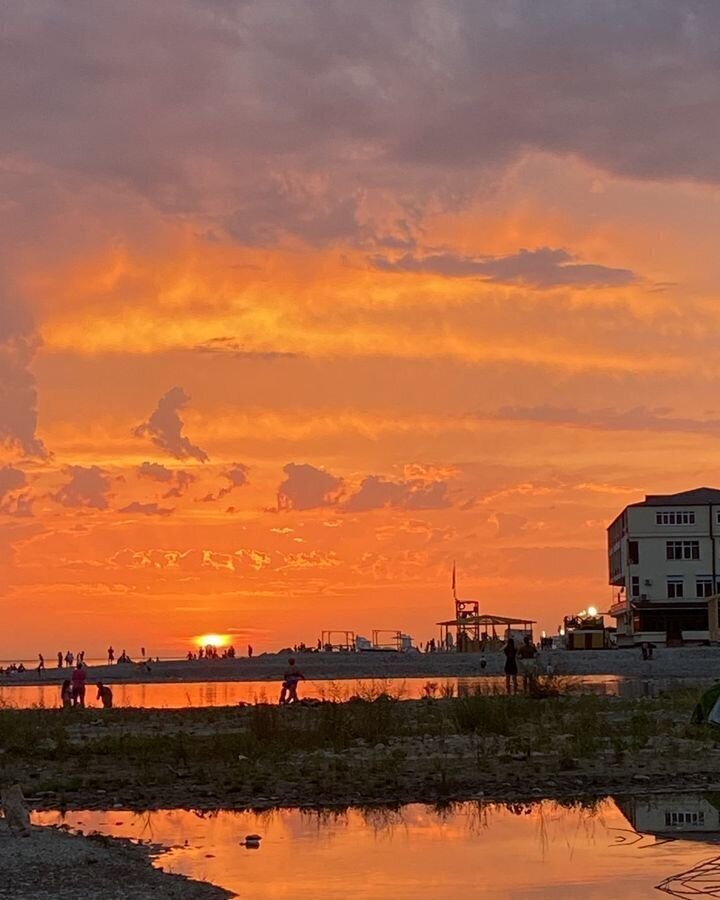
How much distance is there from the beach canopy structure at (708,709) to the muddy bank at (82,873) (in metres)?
16.5

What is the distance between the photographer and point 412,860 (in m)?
18.5

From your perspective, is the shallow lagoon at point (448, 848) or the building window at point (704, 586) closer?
the shallow lagoon at point (448, 848)

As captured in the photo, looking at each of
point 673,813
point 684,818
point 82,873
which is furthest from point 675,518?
point 82,873

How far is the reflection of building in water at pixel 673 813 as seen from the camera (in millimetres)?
20266

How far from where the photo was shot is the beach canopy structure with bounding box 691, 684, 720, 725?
32281 millimetres

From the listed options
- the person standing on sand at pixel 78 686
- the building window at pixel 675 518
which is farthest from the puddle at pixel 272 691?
the building window at pixel 675 518

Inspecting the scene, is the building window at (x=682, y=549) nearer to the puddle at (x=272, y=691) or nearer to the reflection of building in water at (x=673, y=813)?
the puddle at (x=272, y=691)

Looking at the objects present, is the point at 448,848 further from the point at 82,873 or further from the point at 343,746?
the point at 343,746

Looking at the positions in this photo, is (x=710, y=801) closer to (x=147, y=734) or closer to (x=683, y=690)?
(x=147, y=734)

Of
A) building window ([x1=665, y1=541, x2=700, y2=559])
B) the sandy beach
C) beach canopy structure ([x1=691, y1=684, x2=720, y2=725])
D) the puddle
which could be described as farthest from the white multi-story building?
beach canopy structure ([x1=691, y1=684, x2=720, y2=725])

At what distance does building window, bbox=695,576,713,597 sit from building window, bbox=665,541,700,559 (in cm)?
191

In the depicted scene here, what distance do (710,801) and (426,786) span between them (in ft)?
15.0

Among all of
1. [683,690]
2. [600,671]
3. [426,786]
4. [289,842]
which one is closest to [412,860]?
[289,842]

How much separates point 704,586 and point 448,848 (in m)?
103
